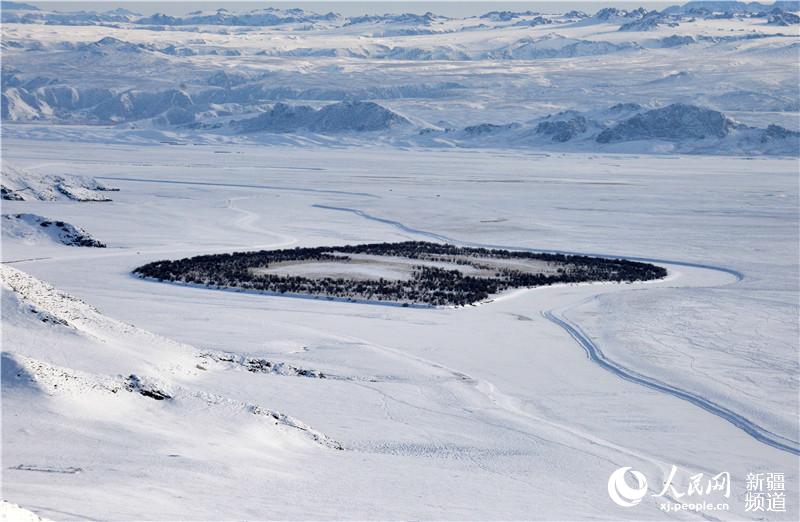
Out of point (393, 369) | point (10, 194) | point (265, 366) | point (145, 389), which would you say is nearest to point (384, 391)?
point (393, 369)

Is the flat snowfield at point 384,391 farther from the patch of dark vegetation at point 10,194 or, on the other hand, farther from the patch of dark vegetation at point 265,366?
the patch of dark vegetation at point 10,194

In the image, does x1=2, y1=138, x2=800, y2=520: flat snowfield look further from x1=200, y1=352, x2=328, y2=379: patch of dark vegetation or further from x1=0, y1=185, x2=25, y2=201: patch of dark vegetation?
x1=0, y1=185, x2=25, y2=201: patch of dark vegetation

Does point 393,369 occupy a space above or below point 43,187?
above

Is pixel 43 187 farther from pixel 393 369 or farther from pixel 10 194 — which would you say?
pixel 393 369

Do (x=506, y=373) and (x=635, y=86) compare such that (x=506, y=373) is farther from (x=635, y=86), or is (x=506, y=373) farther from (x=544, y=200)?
(x=635, y=86)

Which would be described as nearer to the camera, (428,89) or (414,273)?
(414,273)

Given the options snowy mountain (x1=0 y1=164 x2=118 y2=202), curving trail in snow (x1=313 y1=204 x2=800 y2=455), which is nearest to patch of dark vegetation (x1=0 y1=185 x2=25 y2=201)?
snowy mountain (x1=0 y1=164 x2=118 y2=202)

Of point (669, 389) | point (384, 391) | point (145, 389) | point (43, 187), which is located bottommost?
point (43, 187)
